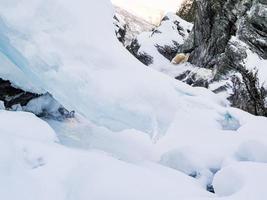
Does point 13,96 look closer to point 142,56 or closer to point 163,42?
point 142,56

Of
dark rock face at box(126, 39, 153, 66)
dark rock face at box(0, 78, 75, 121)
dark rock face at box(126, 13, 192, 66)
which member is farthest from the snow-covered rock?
dark rock face at box(0, 78, 75, 121)

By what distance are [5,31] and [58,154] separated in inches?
91.4

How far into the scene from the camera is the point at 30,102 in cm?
800

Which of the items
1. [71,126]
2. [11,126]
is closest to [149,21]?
[71,126]

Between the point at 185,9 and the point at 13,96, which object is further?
the point at 185,9

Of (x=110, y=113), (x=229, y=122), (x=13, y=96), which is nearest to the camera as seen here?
(x=110, y=113)

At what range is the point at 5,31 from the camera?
5875mm

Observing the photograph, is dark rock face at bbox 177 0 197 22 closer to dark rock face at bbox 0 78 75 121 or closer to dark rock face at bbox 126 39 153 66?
dark rock face at bbox 126 39 153 66

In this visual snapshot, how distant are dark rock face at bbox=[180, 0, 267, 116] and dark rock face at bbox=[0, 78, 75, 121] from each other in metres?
4.91

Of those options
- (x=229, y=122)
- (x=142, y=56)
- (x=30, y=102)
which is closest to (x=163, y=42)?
(x=142, y=56)

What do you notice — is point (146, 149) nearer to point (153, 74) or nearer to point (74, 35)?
point (153, 74)

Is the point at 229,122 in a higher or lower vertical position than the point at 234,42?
higher

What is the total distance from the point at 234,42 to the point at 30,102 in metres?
7.78

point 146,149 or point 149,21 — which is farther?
point 149,21
